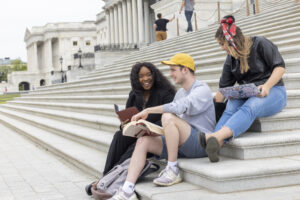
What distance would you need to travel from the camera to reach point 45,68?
321 feet

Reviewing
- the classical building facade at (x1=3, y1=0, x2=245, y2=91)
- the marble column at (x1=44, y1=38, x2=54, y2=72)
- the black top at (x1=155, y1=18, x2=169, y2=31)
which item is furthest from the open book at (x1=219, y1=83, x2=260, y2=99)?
the marble column at (x1=44, y1=38, x2=54, y2=72)

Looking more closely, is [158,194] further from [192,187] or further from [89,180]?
[89,180]

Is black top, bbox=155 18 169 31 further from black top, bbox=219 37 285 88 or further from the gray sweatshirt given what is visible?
the gray sweatshirt

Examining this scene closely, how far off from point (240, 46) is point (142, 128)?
4.48ft

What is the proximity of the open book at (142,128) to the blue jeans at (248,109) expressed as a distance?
2.14 feet

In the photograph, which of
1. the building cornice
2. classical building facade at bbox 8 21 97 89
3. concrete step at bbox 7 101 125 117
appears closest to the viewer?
concrete step at bbox 7 101 125 117

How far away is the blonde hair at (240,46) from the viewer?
15.6 feet

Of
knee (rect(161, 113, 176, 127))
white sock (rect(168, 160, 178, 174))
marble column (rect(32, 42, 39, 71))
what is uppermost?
marble column (rect(32, 42, 39, 71))

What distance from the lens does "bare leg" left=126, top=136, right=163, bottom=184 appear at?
4.57 metres

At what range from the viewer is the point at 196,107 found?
15.1 ft

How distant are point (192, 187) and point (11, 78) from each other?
309ft

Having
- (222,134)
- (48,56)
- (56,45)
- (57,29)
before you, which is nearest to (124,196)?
(222,134)

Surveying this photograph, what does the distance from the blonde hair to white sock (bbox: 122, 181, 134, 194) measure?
174 centimetres

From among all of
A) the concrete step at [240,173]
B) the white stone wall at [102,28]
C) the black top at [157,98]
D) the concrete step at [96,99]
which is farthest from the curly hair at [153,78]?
the white stone wall at [102,28]
